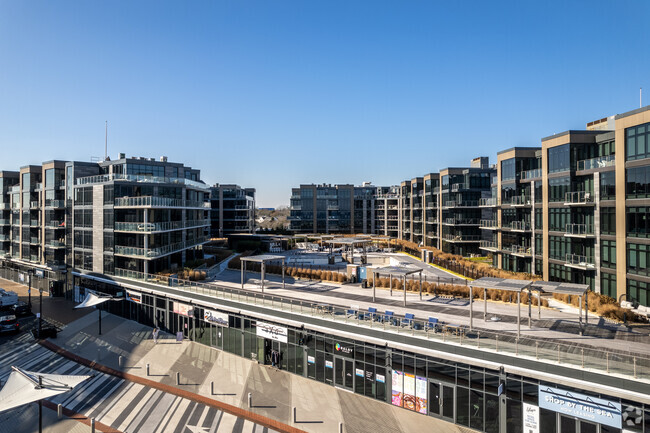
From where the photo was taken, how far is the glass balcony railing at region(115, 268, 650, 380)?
14586 millimetres

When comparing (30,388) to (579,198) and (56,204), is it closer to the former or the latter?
(579,198)

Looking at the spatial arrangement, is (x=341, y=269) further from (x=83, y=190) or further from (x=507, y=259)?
(x=83, y=190)

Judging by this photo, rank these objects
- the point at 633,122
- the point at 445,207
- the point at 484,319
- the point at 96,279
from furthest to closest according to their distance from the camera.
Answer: the point at 445,207, the point at 96,279, the point at 633,122, the point at 484,319

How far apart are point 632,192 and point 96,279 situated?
152 feet

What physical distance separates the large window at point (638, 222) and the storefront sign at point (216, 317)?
27452 millimetres

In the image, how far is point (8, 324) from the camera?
36.0m

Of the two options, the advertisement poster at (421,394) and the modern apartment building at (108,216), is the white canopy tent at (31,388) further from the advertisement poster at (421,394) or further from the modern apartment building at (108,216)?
the modern apartment building at (108,216)

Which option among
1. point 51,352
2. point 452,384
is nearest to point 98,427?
point 51,352

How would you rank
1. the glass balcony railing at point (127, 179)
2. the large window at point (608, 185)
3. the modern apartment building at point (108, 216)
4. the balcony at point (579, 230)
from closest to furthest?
the large window at point (608, 185) < the balcony at point (579, 230) < the modern apartment building at point (108, 216) < the glass balcony railing at point (127, 179)

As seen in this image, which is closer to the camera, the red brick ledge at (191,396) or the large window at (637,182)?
the red brick ledge at (191,396)

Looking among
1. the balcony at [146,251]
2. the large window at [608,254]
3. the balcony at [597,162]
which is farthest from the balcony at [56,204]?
the large window at [608,254]

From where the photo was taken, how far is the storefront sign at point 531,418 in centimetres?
1623

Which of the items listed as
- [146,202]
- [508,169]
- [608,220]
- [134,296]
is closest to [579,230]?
[608,220]

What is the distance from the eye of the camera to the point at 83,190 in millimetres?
42188
